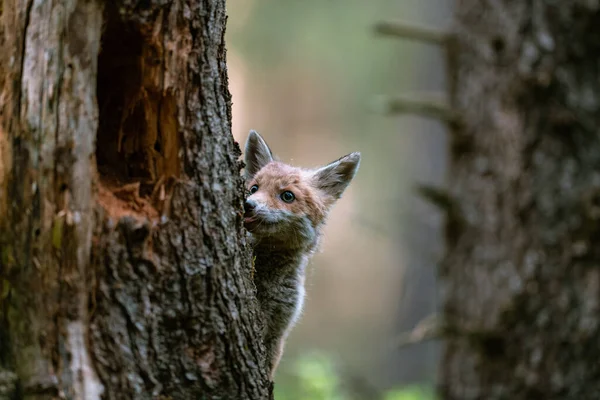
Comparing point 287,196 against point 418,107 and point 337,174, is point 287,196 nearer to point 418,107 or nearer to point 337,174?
point 337,174

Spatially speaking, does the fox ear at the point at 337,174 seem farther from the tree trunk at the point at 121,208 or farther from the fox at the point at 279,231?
the tree trunk at the point at 121,208

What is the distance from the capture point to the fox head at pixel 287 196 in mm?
4828

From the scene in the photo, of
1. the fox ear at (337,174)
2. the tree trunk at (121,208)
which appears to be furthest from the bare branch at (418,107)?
the tree trunk at (121,208)

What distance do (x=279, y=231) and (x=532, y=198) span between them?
3.26 metres

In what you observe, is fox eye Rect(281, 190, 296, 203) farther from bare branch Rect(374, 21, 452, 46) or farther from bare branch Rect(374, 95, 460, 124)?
bare branch Rect(374, 21, 452, 46)

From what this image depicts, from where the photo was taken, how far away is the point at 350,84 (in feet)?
61.2

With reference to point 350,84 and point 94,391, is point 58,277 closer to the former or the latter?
point 94,391

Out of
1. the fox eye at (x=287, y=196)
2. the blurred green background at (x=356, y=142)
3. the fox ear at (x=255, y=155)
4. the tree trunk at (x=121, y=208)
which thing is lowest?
the tree trunk at (x=121, y=208)

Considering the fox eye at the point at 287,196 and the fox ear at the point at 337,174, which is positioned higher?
the fox ear at the point at 337,174

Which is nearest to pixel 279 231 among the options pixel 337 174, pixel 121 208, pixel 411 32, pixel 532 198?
pixel 337 174

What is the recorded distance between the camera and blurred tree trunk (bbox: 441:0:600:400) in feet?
22.3

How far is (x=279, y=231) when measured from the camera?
4.89 meters

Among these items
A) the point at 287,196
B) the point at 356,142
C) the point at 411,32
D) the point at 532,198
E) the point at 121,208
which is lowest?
the point at 121,208

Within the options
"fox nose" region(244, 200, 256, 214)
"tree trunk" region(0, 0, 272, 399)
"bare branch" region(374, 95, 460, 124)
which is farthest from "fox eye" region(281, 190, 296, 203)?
"bare branch" region(374, 95, 460, 124)
